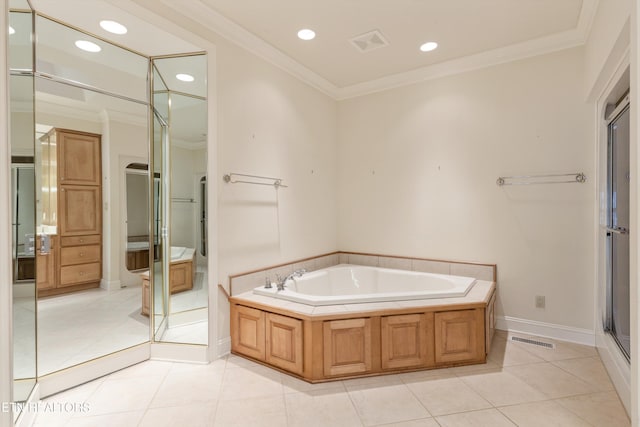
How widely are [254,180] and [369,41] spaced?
160cm

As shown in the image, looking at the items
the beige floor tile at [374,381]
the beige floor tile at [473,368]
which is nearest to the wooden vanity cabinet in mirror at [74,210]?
the beige floor tile at [374,381]

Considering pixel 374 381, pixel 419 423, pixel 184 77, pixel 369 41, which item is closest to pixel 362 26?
pixel 369 41

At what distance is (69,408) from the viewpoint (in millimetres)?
1828

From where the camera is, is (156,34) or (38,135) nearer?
(38,135)

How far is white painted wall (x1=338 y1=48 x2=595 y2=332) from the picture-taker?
268cm

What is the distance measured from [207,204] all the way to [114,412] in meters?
1.42

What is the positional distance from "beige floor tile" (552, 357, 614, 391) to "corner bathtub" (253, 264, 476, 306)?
83cm

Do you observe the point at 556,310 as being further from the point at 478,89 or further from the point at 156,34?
the point at 156,34

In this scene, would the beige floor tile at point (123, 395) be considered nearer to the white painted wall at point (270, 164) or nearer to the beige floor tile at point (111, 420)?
the beige floor tile at point (111, 420)

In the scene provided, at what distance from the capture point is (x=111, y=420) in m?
1.72

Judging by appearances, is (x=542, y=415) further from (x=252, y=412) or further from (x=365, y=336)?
(x=252, y=412)

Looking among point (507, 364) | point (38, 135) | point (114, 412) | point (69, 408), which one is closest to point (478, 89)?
point (507, 364)

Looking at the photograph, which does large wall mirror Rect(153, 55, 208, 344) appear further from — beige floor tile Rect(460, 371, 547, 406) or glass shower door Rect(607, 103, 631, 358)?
glass shower door Rect(607, 103, 631, 358)

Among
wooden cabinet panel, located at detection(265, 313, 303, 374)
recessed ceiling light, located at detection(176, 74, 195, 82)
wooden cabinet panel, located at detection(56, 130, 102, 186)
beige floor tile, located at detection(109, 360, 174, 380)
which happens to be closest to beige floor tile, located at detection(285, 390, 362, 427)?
wooden cabinet panel, located at detection(265, 313, 303, 374)
